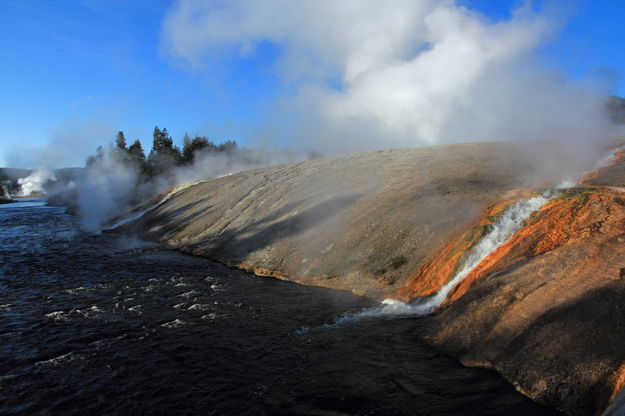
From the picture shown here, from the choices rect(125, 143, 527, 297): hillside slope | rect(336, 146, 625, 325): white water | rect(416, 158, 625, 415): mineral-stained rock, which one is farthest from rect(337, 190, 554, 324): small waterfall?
Answer: rect(125, 143, 527, 297): hillside slope

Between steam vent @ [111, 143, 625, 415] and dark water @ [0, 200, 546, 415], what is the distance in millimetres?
768

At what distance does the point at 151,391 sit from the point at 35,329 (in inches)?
191

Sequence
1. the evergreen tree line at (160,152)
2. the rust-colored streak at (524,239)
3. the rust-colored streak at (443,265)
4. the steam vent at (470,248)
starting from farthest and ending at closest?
1. the evergreen tree line at (160,152)
2. the rust-colored streak at (443,265)
3. the rust-colored streak at (524,239)
4. the steam vent at (470,248)

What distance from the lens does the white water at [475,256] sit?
9.81 metres

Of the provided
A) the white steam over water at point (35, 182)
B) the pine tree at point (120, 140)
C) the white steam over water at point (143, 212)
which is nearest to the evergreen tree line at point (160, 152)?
the pine tree at point (120, 140)

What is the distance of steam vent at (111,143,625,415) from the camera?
6.20m

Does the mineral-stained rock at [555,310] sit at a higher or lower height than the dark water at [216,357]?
higher

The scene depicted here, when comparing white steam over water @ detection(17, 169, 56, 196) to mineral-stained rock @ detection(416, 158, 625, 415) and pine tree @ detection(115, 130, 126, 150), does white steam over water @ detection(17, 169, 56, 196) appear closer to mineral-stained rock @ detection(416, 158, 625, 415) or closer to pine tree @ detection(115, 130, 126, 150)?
pine tree @ detection(115, 130, 126, 150)

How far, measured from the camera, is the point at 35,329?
9.12 metres

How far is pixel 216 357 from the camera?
7664mm

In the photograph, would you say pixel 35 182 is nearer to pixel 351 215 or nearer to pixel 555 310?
pixel 351 215

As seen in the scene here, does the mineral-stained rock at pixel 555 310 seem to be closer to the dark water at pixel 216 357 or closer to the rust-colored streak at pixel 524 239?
the rust-colored streak at pixel 524 239

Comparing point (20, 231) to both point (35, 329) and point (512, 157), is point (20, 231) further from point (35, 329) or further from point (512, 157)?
point (512, 157)

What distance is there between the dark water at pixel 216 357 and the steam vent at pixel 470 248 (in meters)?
0.77
